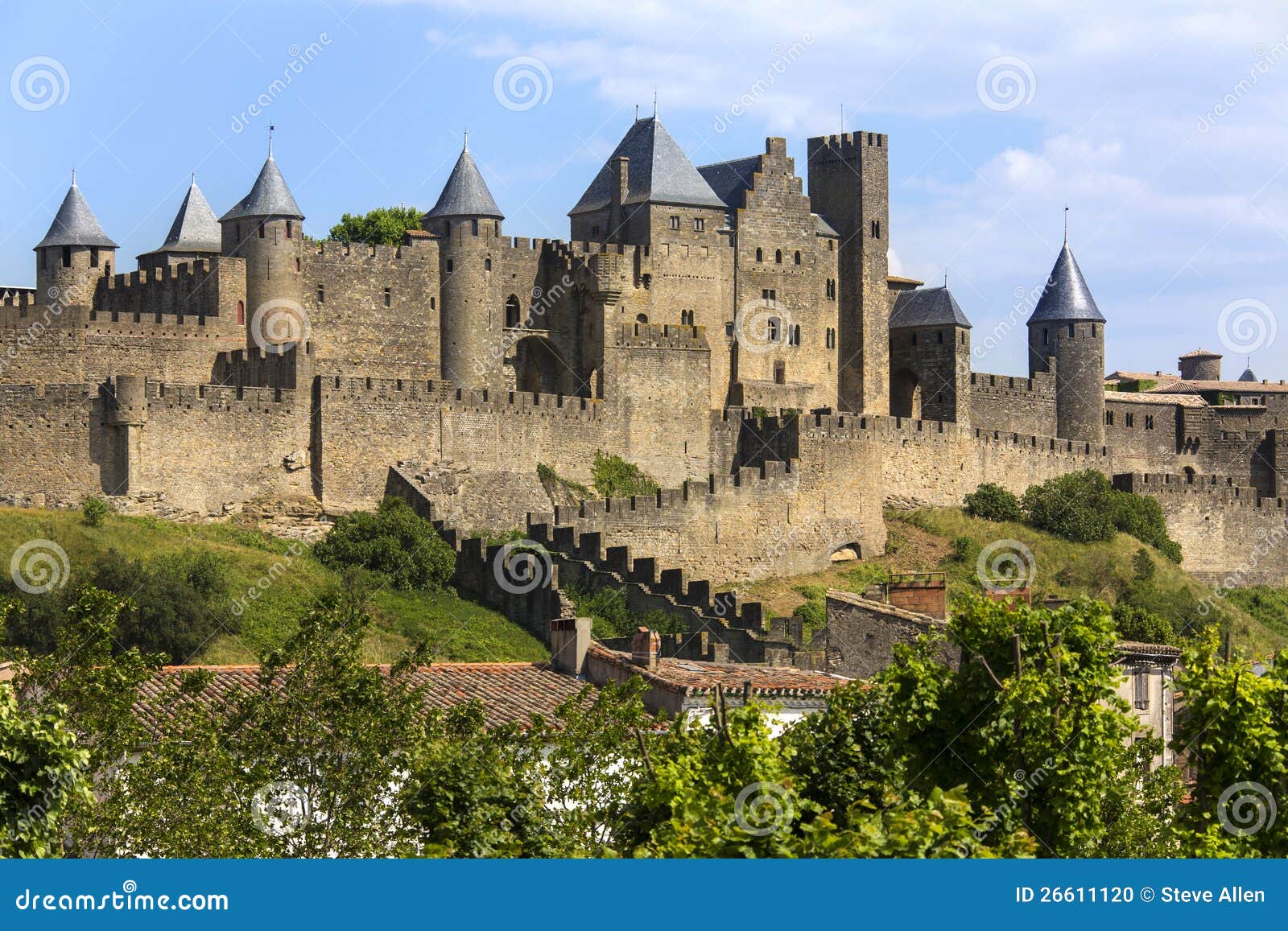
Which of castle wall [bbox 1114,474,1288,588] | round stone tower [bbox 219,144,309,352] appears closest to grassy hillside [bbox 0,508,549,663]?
round stone tower [bbox 219,144,309,352]

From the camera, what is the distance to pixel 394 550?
5053 cm

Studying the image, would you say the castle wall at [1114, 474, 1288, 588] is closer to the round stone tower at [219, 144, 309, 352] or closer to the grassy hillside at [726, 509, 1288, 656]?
the grassy hillside at [726, 509, 1288, 656]

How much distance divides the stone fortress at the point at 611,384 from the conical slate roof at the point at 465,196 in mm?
81

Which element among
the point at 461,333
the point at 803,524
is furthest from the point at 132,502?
the point at 803,524

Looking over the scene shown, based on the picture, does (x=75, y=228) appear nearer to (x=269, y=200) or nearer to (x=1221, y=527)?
(x=269, y=200)

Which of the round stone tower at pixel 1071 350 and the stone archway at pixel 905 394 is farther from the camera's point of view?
the round stone tower at pixel 1071 350

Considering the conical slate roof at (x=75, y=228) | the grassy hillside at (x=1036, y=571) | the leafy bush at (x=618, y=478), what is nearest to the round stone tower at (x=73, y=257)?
the conical slate roof at (x=75, y=228)

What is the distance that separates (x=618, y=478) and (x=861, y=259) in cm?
1449

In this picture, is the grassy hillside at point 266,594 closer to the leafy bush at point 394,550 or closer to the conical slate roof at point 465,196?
the leafy bush at point 394,550

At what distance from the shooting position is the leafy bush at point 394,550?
50000 mm

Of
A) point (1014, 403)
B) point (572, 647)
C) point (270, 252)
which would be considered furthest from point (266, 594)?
point (1014, 403)

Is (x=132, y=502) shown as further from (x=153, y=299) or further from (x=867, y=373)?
(x=867, y=373)

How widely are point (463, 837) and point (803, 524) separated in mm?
38713

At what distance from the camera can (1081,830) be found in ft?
71.3
